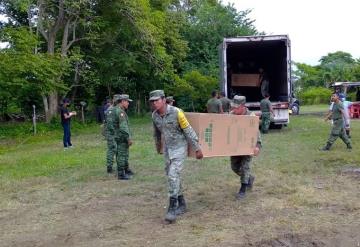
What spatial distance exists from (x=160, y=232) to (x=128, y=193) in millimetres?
2469

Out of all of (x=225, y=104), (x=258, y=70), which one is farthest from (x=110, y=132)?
(x=258, y=70)

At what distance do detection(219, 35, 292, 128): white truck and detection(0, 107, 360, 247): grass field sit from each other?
20.1 ft

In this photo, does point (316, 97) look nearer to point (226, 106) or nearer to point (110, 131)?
point (226, 106)

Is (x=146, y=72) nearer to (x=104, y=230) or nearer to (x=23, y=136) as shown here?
(x=23, y=136)

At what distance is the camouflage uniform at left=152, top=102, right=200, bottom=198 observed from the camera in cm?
668

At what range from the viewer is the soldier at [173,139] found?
665cm

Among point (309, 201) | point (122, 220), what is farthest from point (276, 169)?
point (122, 220)

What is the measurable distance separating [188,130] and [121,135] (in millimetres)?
3447

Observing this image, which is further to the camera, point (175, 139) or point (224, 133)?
point (224, 133)

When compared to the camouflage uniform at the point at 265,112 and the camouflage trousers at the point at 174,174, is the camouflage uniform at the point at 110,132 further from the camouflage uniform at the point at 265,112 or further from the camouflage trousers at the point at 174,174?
the camouflage uniform at the point at 265,112

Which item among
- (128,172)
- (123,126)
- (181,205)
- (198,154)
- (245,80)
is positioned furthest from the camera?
(245,80)

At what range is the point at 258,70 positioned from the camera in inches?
819

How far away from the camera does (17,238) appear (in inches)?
248

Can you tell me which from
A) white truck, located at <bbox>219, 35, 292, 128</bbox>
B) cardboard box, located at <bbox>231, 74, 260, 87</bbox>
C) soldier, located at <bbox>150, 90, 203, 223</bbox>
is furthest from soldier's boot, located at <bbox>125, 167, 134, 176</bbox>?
cardboard box, located at <bbox>231, 74, 260, 87</bbox>
